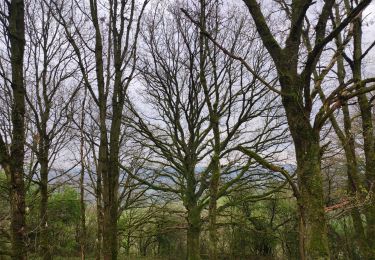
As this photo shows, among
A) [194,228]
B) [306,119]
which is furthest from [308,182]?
[194,228]

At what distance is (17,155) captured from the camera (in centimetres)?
283

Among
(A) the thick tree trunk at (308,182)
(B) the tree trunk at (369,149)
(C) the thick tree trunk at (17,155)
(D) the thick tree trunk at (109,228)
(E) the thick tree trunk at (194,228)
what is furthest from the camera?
(E) the thick tree trunk at (194,228)

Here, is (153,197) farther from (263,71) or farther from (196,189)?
(263,71)

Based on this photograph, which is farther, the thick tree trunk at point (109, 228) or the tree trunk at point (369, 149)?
the tree trunk at point (369, 149)

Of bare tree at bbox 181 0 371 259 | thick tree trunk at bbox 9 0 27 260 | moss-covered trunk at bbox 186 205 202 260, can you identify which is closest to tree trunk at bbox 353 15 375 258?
bare tree at bbox 181 0 371 259

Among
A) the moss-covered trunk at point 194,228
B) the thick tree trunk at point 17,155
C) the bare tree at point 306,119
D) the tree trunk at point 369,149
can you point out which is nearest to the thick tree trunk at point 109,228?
the thick tree trunk at point 17,155

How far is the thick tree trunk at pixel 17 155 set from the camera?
2.76 m

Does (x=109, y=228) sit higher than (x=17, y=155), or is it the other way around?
(x=17, y=155)

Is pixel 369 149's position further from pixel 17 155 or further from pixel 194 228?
pixel 17 155

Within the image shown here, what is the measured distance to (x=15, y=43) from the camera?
3088 millimetres

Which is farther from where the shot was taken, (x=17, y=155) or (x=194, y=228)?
(x=194, y=228)

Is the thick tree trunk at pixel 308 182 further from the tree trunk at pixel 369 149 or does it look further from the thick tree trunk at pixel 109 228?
the tree trunk at pixel 369 149

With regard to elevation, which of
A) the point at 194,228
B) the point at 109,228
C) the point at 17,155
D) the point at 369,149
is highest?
the point at 369,149

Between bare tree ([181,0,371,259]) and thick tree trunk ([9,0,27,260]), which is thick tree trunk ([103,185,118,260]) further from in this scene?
bare tree ([181,0,371,259])
